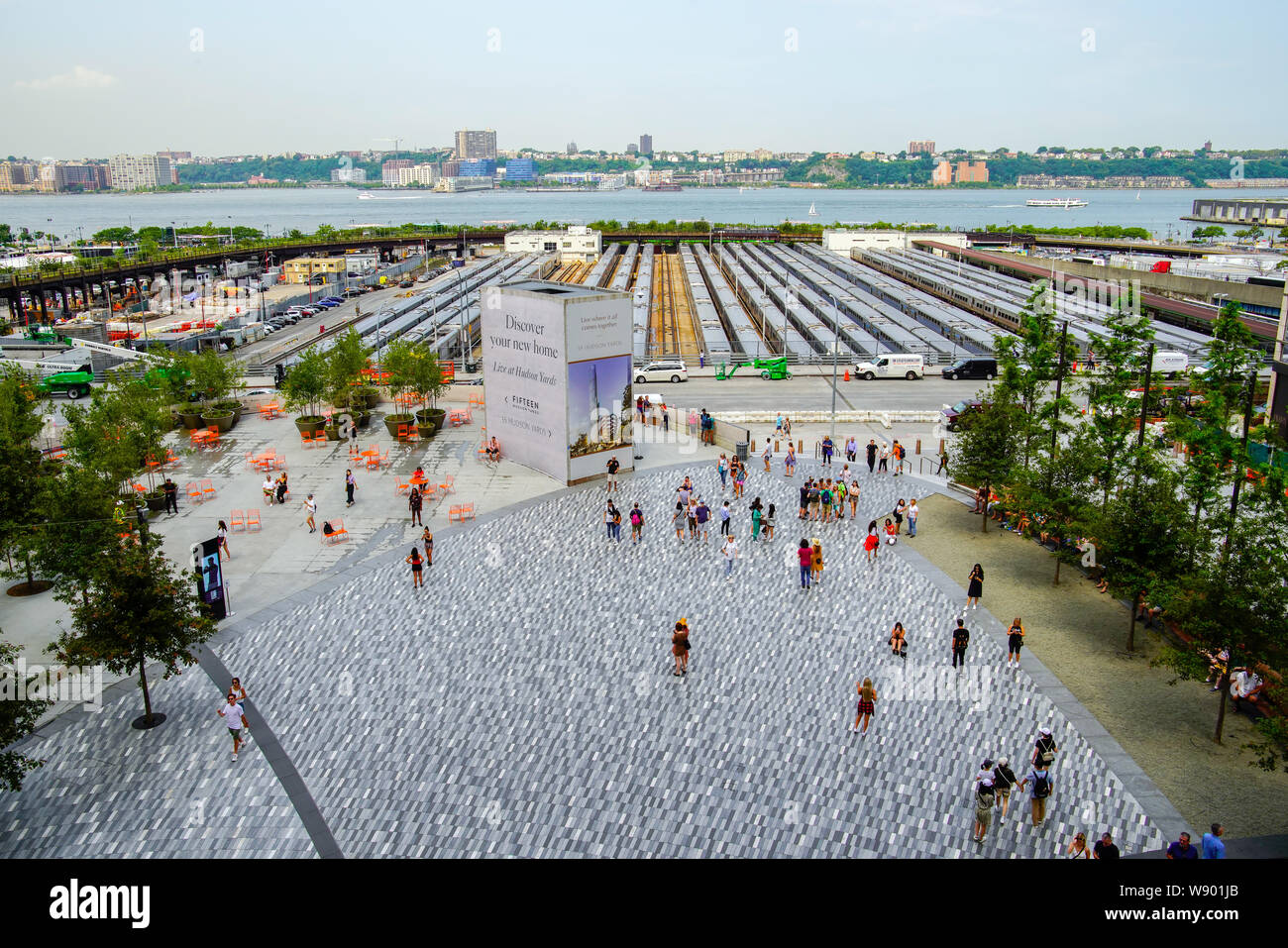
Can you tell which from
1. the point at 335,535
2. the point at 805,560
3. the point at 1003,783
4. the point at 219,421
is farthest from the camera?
the point at 219,421

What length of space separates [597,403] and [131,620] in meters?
15.6

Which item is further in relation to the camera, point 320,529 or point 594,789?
point 320,529

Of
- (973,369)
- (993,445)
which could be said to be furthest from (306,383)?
(973,369)

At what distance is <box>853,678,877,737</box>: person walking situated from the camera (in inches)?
563

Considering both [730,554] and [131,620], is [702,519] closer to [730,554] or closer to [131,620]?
A: [730,554]

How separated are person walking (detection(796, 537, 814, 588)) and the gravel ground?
3455mm

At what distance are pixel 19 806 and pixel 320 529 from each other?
11.5 m

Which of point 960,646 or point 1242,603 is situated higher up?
point 1242,603

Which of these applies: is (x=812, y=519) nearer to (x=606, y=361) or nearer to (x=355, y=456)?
(x=606, y=361)

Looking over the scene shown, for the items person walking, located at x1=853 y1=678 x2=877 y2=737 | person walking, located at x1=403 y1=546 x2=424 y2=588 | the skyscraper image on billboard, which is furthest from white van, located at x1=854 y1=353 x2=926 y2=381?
person walking, located at x1=853 y1=678 x2=877 y2=737

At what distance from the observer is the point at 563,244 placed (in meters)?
109

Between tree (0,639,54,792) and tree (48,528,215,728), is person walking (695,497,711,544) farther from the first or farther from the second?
tree (0,639,54,792)
